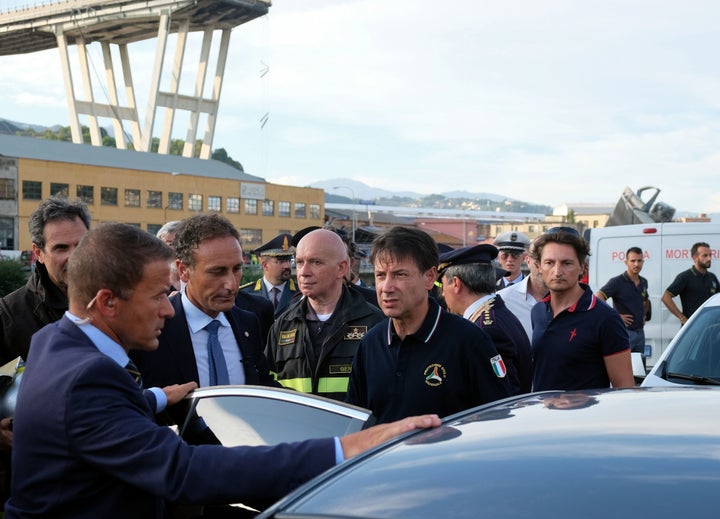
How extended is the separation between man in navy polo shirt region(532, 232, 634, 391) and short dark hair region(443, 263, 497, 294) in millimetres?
735

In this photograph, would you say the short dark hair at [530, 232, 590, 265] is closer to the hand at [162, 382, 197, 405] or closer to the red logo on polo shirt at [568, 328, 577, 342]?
the red logo on polo shirt at [568, 328, 577, 342]

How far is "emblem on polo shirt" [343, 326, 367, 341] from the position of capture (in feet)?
15.0

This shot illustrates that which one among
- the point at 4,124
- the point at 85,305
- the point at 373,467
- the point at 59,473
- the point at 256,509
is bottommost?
the point at 256,509

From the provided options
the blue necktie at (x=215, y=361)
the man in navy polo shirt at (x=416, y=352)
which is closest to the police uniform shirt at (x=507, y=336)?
the man in navy polo shirt at (x=416, y=352)

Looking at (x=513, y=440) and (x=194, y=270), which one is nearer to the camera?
(x=513, y=440)

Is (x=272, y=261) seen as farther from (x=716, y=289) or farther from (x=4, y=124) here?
(x=4, y=124)

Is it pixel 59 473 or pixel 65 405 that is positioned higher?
pixel 65 405

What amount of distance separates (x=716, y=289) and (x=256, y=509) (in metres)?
8.30

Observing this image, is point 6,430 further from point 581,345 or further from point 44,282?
point 581,345

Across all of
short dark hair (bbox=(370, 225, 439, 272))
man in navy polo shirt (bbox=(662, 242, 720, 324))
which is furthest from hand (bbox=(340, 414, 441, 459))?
man in navy polo shirt (bbox=(662, 242, 720, 324))

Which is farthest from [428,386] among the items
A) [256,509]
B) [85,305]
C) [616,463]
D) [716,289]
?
[716,289]

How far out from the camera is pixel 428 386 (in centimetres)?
322

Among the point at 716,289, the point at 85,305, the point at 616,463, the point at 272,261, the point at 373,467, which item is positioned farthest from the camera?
the point at 716,289

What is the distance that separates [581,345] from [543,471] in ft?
10.4
